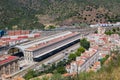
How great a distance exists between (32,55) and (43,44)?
2697mm

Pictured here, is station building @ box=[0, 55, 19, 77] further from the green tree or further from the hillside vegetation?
the hillside vegetation

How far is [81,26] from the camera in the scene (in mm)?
38875

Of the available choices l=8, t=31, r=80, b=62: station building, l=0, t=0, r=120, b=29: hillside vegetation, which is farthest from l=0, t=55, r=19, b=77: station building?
l=0, t=0, r=120, b=29: hillside vegetation

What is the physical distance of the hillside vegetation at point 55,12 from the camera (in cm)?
4075

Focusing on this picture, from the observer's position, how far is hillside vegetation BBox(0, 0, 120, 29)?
40750 millimetres

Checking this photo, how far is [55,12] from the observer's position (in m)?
45.9

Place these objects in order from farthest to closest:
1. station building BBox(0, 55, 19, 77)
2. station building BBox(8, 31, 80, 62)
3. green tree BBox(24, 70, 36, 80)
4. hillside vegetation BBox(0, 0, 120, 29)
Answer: hillside vegetation BBox(0, 0, 120, 29) < station building BBox(8, 31, 80, 62) < station building BBox(0, 55, 19, 77) < green tree BBox(24, 70, 36, 80)

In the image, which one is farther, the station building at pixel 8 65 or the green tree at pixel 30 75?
the station building at pixel 8 65

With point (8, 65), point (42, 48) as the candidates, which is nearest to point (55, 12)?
point (42, 48)

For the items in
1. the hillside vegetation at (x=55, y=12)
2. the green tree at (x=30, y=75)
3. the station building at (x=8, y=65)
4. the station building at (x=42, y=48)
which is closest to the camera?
the green tree at (x=30, y=75)

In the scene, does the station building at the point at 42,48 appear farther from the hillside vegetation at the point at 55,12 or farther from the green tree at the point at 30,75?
the hillside vegetation at the point at 55,12

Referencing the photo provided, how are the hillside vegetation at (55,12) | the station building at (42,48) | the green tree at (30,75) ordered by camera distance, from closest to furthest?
the green tree at (30,75)
the station building at (42,48)
the hillside vegetation at (55,12)

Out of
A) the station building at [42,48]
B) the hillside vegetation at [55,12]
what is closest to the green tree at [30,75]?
the station building at [42,48]

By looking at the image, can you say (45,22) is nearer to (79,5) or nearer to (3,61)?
(79,5)
